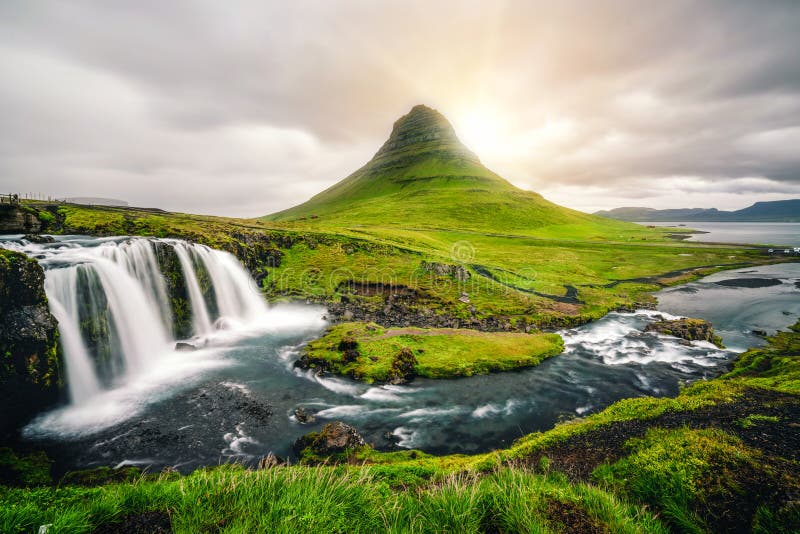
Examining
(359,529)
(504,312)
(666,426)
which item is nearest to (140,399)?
(359,529)

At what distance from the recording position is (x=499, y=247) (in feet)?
335

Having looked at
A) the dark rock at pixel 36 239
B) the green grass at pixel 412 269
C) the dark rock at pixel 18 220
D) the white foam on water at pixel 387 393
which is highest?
the dark rock at pixel 18 220

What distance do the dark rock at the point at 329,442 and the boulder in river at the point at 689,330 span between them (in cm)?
3640

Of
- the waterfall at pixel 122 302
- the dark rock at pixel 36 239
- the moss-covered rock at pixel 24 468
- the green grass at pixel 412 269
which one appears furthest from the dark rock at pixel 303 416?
the dark rock at pixel 36 239

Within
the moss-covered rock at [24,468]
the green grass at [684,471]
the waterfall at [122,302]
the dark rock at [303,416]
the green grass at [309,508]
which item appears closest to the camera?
the green grass at [309,508]

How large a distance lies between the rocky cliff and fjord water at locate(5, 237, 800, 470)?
1061mm

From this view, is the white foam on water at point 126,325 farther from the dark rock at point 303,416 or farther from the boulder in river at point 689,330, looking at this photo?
the boulder in river at point 689,330

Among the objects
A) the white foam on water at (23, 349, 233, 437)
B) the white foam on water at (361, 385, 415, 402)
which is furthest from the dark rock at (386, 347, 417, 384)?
the white foam on water at (23, 349, 233, 437)

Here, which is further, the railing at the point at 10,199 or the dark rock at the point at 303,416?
the railing at the point at 10,199

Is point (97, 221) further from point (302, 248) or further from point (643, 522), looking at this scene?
point (643, 522)

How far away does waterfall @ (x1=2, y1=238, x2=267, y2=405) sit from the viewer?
71.5ft

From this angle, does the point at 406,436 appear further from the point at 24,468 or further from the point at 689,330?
the point at 689,330

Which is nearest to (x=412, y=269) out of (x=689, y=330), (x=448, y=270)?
(x=448, y=270)

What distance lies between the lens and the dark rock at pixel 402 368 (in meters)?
24.0
